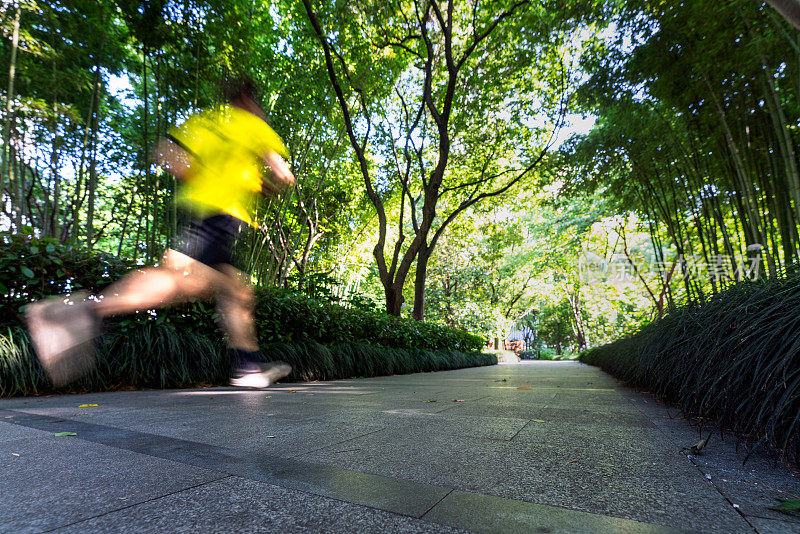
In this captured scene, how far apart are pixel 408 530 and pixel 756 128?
186 inches

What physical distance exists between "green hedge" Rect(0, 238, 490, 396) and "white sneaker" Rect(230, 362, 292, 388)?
165 mm

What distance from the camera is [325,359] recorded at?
15.6 ft

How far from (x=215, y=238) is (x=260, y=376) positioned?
146 centimetres

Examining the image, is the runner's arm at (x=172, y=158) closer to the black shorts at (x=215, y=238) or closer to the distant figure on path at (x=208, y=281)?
the distant figure on path at (x=208, y=281)

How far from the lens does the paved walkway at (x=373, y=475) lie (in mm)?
867

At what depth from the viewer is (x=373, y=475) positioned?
3.86ft

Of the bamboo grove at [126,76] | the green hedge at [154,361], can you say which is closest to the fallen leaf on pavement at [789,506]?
the green hedge at [154,361]

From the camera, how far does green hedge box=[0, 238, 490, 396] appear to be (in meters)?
2.91

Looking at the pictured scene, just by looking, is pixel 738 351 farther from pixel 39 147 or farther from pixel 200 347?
pixel 39 147

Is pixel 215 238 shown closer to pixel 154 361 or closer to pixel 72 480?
pixel 154 361

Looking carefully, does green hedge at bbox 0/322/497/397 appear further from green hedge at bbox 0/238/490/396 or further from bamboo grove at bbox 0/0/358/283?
bamboo grove at bbox 0/0/358/283

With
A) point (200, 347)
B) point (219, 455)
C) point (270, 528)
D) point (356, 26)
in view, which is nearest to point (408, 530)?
point (270, 528)

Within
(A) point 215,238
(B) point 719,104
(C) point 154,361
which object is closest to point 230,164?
(A) point 215,238

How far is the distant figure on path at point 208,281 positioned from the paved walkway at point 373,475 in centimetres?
102
